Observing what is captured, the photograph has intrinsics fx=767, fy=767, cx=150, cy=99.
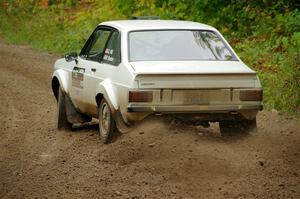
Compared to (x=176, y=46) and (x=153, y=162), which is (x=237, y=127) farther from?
(x=153, y=162)

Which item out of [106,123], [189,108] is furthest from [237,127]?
[106,123]

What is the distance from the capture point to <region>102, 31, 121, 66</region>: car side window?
960cm

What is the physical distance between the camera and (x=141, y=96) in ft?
28.6

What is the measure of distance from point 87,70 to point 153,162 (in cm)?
238

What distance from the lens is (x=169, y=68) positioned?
8859 millimetres

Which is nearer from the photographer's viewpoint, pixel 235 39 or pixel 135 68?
pixel 135 68

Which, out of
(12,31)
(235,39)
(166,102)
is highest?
(166,102)

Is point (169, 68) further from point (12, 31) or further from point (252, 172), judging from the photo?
point (12, 31)

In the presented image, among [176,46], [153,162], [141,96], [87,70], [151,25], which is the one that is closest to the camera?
[153,162]

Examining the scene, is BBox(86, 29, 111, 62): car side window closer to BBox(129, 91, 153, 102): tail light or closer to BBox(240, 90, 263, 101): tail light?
BBox(129, 91, 153, 102): tail light

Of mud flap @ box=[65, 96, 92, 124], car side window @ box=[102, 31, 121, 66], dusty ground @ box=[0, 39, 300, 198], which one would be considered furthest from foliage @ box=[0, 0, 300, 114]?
car side window @ box=[102, 31, 121, 66]

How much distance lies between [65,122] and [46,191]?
156 inches

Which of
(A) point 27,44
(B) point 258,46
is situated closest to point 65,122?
(B) point 258,46

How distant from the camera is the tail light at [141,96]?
8688 millimetres
